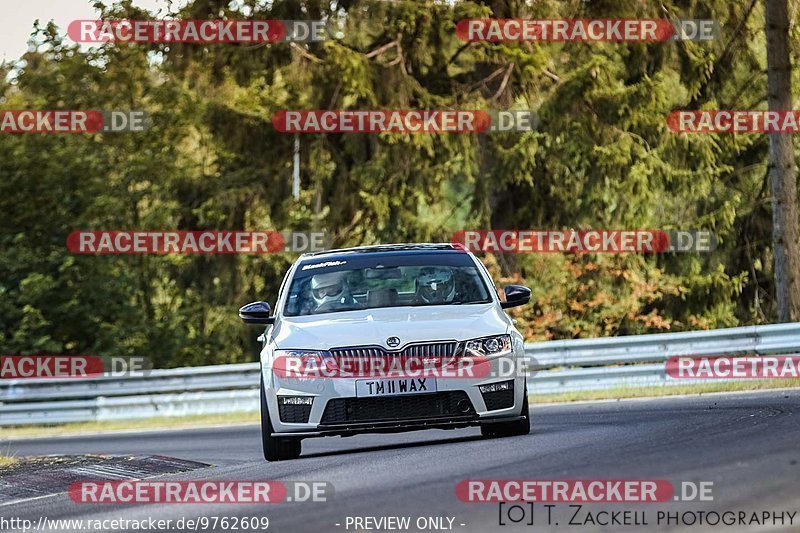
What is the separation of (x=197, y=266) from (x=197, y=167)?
28.6 feet

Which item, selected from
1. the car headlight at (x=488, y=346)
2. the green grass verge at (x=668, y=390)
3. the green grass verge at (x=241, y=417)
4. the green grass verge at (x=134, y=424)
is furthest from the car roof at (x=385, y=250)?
the green grass verge at (x=134, y=424)

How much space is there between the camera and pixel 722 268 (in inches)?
1234

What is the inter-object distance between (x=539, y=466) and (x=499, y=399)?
5.86 feet

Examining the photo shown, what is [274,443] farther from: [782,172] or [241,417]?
[782,172]

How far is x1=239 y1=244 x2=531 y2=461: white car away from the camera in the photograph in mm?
11031

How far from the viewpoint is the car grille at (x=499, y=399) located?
11.3 meters

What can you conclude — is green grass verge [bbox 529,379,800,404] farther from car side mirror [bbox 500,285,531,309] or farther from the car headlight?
the car headlight

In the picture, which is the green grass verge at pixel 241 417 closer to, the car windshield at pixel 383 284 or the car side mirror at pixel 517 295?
the car windshield at pixel 383 284

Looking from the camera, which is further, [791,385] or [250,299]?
[250,299]

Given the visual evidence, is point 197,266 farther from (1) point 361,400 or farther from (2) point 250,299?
(1) point 361,400

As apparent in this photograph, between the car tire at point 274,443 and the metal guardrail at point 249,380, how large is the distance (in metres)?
10.4

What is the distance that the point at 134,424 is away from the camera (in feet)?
90.0

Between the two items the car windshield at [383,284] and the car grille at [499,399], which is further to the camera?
the car windshield at [383,284]

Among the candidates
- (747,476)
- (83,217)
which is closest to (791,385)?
(747,476)
